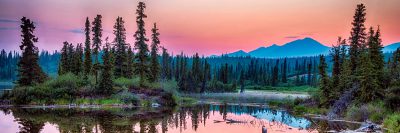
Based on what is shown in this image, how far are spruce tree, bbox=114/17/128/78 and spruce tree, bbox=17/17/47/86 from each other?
1257cm

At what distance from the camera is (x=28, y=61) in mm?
53219

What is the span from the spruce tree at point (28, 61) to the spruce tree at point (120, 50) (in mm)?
12570

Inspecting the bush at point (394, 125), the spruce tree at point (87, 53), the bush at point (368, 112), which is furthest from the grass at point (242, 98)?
the bush at point (394, 125)

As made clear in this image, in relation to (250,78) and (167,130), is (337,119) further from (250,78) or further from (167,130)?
(250,78)

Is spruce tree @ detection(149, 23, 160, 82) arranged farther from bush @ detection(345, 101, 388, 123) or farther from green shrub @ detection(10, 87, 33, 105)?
bush @ detection(345, 101, 388, 123)

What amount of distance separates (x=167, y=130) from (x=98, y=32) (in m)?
42.2

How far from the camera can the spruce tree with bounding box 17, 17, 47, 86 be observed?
172 feet

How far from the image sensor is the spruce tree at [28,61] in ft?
172

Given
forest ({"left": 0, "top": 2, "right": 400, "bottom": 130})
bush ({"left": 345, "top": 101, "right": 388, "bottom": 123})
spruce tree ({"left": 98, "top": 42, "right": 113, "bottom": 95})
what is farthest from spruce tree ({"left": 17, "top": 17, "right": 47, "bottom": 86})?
bush ({"left": 345, "top": 101, "right": 388, "bottom": 123})

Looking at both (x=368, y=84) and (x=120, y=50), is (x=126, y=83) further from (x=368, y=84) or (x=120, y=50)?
(x=368, y=84)

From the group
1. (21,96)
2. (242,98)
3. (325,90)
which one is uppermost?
(325,90)

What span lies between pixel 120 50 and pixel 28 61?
49.0 feet

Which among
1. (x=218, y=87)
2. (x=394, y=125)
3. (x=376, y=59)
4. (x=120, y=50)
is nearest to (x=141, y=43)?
(x=120, y=50)

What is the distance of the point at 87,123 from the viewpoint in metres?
31.0
